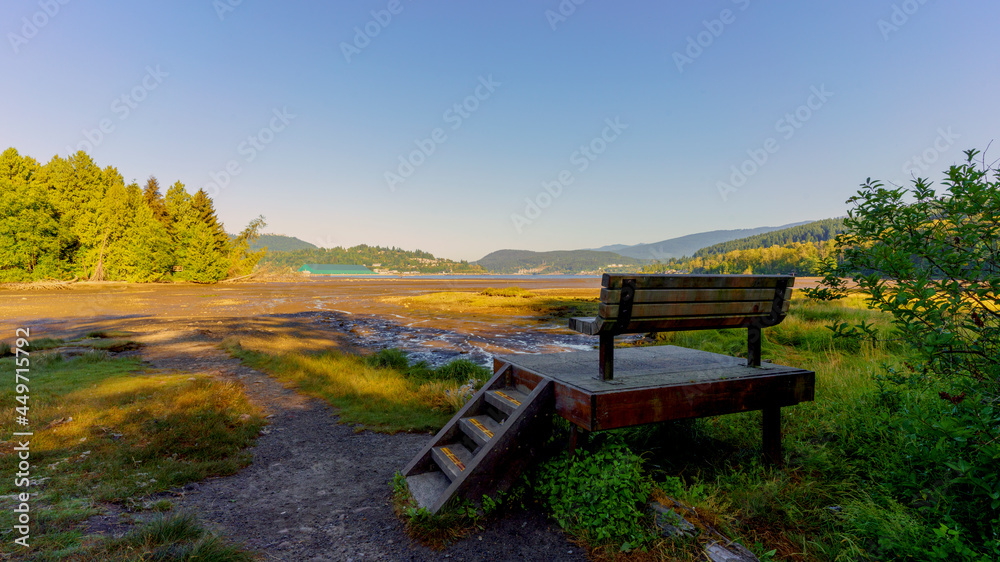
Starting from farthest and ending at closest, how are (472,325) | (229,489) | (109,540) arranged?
(472,325)
(229,489)
(109,540)

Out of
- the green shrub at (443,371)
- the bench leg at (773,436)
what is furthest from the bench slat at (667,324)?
the green shrub at (443,371)

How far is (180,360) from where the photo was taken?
11.8 m

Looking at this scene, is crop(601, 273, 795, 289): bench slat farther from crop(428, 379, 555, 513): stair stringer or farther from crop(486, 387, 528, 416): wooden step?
crop(486, 387, 528, 416): wooden step

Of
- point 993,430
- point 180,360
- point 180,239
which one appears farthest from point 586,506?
point 180,239

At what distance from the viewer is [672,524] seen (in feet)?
11.5

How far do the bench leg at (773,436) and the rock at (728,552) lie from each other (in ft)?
5.65

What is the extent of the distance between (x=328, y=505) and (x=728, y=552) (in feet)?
12.3

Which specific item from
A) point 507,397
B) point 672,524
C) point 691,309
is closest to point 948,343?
point 691,309

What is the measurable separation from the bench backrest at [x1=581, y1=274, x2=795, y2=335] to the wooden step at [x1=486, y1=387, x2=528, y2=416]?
1260 mm

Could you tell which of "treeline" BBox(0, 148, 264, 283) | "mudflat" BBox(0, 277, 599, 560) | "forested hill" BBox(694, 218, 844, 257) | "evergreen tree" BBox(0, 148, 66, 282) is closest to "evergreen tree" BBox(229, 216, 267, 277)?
"treeline" BBox(0, 148, 264, 283)

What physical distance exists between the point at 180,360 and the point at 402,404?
25.5 ft

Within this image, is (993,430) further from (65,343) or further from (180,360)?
(65,343)

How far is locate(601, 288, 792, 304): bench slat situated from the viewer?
12.3 feet

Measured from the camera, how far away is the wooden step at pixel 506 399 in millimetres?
4605
